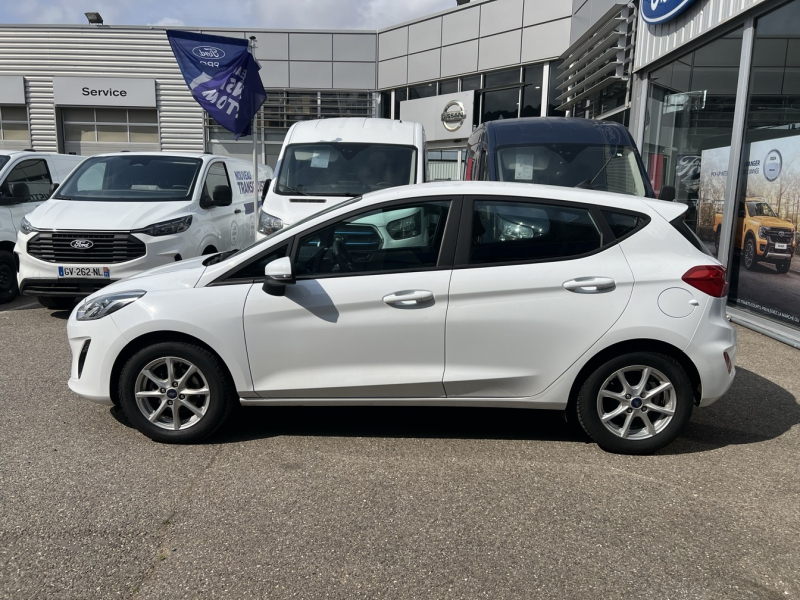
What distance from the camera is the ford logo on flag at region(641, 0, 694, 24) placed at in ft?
32.2

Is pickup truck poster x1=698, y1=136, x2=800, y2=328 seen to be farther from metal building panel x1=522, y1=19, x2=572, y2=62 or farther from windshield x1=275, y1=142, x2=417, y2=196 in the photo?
metal building panel x1=522, y1=19, x2=572, y2=62

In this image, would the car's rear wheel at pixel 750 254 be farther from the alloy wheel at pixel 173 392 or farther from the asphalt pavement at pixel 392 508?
the alloy wheel at pixel 173 392

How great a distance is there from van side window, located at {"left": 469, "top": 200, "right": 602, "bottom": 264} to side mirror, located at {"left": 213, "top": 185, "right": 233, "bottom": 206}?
5626 millimetres

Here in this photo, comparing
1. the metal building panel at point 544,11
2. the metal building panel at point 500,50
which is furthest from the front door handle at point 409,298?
the metal building panel at point 500,50

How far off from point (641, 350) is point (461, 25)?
1909cm

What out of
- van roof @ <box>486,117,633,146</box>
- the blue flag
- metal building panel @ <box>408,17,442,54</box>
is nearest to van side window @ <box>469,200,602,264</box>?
van roof @ <box>486,117,633,146</box>

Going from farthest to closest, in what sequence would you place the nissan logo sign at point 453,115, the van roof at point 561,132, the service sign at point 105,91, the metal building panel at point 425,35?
the service sign at point 105,91 < the metal building panel at point 425,35 < the nissan logo sign at point 453,115 < the van roof at point 561,132

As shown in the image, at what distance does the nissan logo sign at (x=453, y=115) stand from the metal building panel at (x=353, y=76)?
143 inches

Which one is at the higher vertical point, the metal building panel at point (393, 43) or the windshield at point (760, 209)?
the metal building panel at point (393, 43)

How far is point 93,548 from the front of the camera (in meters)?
3.08

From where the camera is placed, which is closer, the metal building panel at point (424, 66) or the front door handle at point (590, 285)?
the front door handle at point (590, 285)

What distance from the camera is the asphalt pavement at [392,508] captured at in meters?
2.88

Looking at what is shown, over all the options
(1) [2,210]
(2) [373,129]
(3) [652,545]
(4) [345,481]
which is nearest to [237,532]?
(4) [345,481]

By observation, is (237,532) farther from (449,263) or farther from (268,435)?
(449,263)
